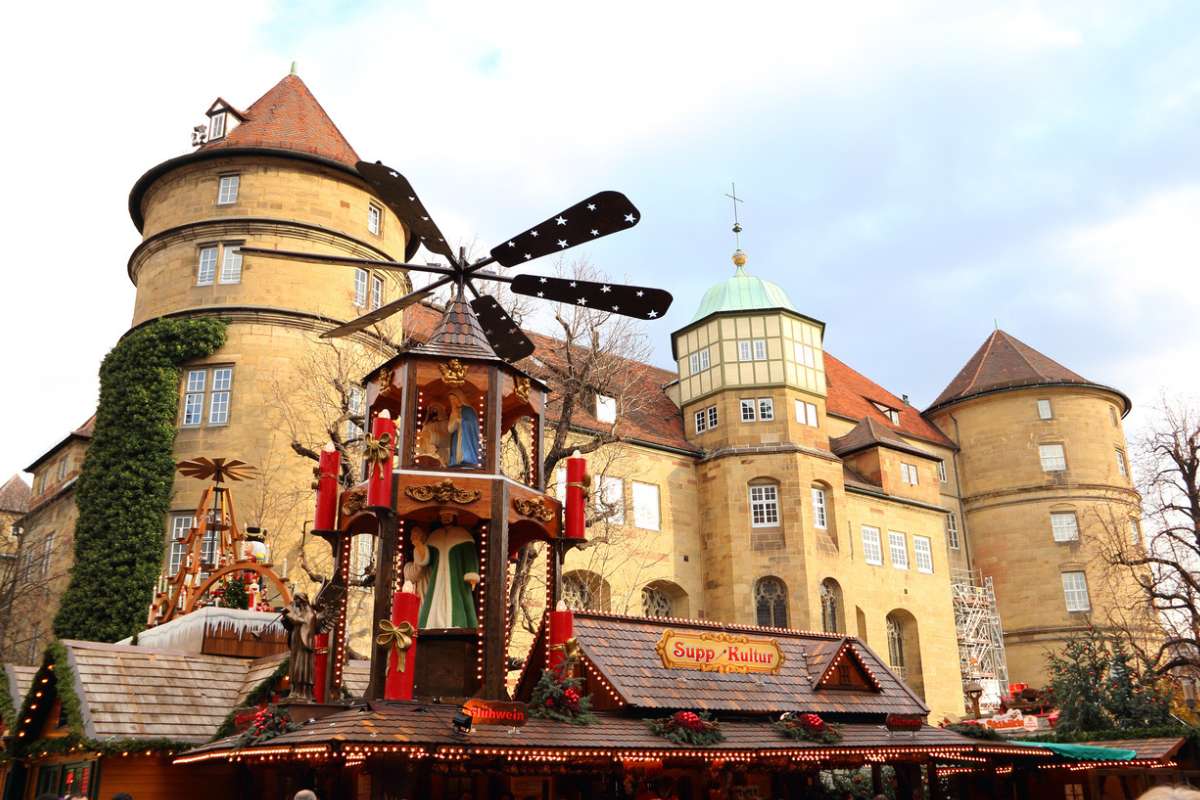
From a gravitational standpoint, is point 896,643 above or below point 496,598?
above

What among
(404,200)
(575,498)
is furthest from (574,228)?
(575,498)

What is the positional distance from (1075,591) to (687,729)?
41.0 m

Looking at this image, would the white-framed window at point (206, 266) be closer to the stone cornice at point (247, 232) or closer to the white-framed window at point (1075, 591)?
the stone cornice at point (247, 232)

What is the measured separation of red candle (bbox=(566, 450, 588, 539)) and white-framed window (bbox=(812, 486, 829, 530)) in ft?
86.0

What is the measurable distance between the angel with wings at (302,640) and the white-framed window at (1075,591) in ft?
146

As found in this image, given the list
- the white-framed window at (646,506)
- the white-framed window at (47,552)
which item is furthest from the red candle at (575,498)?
the white-framed window at (47,552)

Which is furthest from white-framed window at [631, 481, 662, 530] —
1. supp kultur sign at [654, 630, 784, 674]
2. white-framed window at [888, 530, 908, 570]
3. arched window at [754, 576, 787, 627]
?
supp kultur sign at [654, 630, 784, 674]

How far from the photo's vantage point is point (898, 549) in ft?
149

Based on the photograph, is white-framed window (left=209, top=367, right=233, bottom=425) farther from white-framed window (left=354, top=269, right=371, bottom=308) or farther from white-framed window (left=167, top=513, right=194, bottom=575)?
white-framed window (left=354, top=269, right=371, bottom=308)

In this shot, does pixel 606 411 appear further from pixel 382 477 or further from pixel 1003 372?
pixel 382 477

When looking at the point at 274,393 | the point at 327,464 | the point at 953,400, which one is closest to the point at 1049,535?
the point at 953,400

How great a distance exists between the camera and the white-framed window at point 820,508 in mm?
41406

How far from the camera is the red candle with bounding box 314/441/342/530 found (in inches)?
618

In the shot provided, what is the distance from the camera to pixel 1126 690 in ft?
83.3
